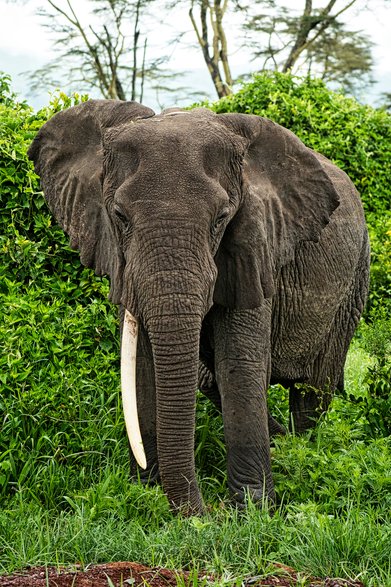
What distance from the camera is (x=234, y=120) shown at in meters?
5.25

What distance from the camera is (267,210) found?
17.7ft

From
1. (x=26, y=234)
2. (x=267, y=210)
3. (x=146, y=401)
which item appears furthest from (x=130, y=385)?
(x=26, y=234)

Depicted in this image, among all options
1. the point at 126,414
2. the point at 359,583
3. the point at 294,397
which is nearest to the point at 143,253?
the point at 126,414

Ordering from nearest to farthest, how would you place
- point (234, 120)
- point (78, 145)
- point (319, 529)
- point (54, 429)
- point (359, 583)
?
1. point (359, 583)
2. point (319, 529)
3. point (234, 120)
4. point (78, 145)
5. point (54, 429)

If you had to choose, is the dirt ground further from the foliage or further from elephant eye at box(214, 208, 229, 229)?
the foliage

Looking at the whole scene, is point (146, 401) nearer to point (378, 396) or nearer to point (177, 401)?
point (177, 401)

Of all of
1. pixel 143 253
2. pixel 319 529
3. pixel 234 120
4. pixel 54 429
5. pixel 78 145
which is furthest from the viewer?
pixel 54 429

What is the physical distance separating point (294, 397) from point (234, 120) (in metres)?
2.56

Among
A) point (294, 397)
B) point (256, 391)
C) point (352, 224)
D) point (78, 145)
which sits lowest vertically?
point (294, 397)

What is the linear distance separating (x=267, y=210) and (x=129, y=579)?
2.18 metres

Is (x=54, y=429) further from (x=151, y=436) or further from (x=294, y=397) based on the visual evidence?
(x=294, y=397)

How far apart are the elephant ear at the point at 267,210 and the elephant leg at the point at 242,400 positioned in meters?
0.17

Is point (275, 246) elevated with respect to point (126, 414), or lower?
elevated

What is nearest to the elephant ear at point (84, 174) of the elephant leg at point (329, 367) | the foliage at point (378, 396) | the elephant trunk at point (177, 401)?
the elephant trunk at point (177, 401)
